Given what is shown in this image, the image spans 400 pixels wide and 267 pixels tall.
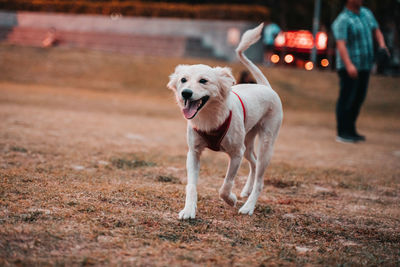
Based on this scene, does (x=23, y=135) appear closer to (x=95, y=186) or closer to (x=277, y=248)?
(x=95, y=186)

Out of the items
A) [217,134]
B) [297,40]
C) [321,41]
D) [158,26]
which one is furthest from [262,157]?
[297,40]

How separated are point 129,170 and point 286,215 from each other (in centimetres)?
195

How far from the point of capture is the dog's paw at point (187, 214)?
3176mm

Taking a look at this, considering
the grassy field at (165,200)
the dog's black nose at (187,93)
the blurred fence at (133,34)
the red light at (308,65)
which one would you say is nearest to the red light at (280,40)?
the red light at (308,65)

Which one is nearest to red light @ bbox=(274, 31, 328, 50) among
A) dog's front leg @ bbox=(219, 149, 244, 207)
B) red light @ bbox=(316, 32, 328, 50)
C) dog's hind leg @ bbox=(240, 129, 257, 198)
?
red light @ bbox=(316, 32, 328, 50)

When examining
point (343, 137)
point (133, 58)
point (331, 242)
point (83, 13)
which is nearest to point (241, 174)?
point (331, 242)

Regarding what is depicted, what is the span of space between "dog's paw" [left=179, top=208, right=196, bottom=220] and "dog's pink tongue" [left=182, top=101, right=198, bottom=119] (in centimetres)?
→ 71

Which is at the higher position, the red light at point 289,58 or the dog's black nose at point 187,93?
the dog's black nose at point 187,93

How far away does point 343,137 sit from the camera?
861cm

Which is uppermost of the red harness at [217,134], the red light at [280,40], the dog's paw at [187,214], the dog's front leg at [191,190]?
the red harness at [217,134]

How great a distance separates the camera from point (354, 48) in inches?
306

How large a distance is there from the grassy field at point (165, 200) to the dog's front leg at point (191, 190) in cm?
9

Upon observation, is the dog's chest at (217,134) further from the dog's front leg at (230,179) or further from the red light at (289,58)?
the red light at (289,58)

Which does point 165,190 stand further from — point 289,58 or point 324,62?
point 289,58
